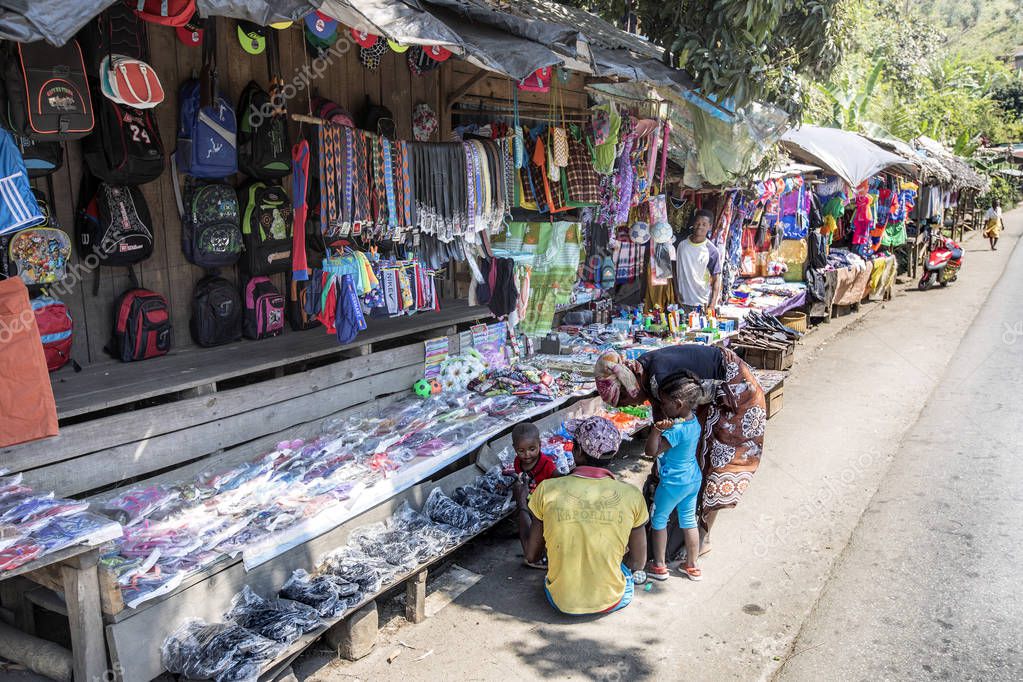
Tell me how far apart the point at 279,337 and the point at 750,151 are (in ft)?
18.3

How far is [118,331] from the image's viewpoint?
5094mm

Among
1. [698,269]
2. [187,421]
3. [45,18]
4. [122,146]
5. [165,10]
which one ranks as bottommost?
[187,421]

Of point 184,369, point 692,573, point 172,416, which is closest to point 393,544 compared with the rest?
point 172,416

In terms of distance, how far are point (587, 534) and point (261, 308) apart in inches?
114

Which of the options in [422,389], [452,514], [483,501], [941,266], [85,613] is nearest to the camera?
[85,613]

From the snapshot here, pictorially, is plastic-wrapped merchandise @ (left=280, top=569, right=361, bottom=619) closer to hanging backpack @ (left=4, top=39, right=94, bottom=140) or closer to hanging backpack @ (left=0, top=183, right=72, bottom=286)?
hanging backpack @ (left=0, top=183, right=72, bottom=286)

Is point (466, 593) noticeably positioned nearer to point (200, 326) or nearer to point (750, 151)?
point (200, 326)

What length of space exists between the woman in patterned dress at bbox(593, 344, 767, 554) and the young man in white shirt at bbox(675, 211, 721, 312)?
482 centimetres

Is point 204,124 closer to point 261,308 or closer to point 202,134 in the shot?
point 202,134

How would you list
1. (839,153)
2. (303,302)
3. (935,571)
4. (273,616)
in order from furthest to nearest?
(839,153) → (303,302) → (935,571) → (273,616)

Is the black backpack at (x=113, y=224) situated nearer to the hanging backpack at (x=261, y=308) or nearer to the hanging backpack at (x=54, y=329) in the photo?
the hanging backpack at (x=54, y=329)

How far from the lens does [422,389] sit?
6750 mm

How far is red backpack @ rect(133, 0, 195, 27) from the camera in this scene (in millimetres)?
3863

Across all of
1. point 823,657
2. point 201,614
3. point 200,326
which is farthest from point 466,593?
point 200,326
